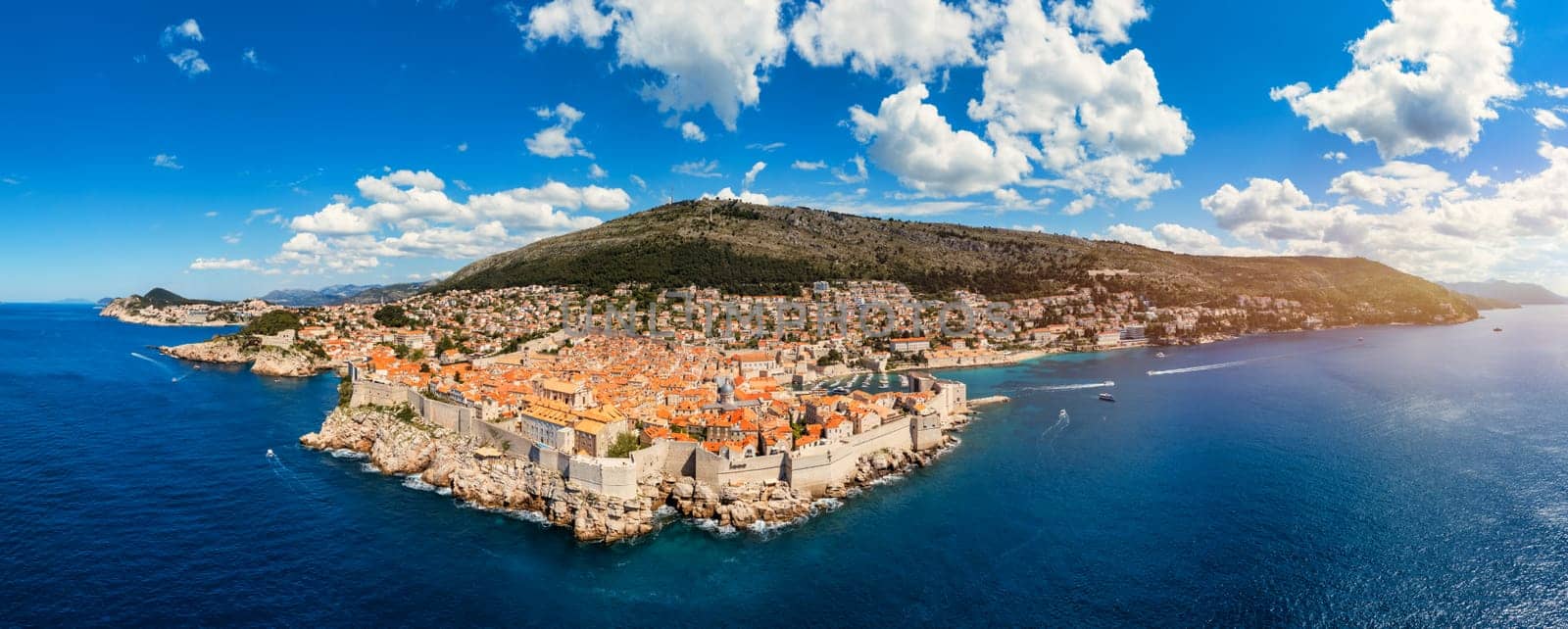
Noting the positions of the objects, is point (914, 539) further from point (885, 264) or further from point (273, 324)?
point (885, 264)

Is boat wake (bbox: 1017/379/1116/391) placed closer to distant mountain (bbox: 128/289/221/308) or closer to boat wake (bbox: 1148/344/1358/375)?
boat wake (bbox: 1148/344/1358/375)

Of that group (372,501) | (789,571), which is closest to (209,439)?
(372,501)

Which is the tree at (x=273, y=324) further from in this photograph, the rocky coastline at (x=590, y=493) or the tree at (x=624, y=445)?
the tree at (x=624, y=445)

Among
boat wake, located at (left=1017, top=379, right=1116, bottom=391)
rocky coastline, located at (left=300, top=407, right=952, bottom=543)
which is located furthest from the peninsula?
boat wake, located at (left=1017, top=379, right=1116, bottom=391)

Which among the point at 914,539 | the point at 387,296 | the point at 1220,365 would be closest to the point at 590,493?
the point at 914,539

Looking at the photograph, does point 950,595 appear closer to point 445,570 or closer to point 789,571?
point 789,571

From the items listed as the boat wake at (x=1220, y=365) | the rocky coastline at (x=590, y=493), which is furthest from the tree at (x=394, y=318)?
the boat wake at (x=1220, y=365)
